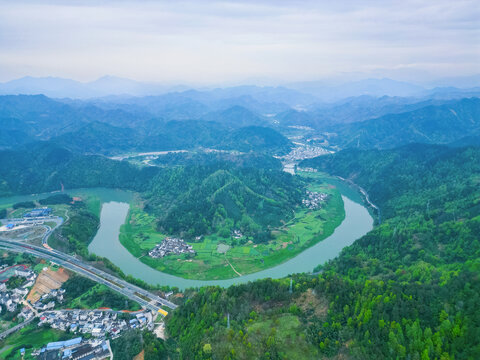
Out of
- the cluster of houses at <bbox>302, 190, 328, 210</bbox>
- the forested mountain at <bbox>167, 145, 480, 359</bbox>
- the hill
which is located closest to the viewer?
the forested mountain at <bbox>167, 145, 480, 359</bbox>

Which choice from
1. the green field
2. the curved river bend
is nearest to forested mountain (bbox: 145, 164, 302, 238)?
the green field

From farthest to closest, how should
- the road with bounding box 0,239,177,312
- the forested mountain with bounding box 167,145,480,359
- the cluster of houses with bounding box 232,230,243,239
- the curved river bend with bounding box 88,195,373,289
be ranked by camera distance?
the cluster of houses with bounding box 232,230,243,239, the curved river bend with bounding box 88,195,373,289, the road with bounding box 0,239,177,312, the forested mountain with bounding box 167,145,480,359

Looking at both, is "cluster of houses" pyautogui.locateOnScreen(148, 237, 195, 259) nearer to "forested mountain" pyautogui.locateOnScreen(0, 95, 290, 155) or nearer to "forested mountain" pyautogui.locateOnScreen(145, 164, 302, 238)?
"forested mountain" pyautogui.locateOnScreen(145, 164, 302, 238)

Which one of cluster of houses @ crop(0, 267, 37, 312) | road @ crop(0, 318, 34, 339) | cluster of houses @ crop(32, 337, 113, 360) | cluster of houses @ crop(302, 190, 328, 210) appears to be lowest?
road @ crop(0, 318, 34, 339)

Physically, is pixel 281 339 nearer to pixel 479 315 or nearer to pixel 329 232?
pixel 479 315

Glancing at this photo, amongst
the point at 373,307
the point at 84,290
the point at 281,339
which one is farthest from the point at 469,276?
the point at 84,290

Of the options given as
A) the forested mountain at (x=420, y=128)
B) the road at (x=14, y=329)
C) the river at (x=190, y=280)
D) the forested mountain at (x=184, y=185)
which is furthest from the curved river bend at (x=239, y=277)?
the forested mountain at (x=420, y=128)

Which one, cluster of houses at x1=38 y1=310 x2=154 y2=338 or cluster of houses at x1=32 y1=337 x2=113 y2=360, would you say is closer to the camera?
cluster of houses at x1=32 y1=337 x2=113 y2=360
